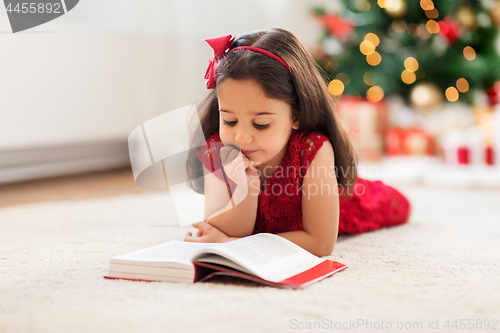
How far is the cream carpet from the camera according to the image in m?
0.58

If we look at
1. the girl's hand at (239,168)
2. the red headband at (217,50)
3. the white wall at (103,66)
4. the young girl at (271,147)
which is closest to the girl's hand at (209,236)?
the young girl at (271,147)

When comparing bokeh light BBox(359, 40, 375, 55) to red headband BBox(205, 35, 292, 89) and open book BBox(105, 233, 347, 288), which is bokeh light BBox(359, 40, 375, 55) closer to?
red headband BBox(205, 35, 292, 89)

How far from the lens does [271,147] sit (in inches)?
35.7

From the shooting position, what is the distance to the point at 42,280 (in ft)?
2.48

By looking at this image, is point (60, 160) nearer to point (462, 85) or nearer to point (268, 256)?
point (268, 256)

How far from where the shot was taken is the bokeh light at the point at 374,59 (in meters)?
2.41

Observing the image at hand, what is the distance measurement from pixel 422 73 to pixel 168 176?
5.48ft

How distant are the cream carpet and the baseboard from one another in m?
0.89

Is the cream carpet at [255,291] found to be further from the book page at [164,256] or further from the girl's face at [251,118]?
the girl's face at [251,118]

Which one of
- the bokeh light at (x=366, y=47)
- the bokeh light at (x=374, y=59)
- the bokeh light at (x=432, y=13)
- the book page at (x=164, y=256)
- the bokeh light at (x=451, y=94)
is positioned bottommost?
the bokeh light at (x=451, y=94)

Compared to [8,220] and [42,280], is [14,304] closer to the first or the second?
[42,280]

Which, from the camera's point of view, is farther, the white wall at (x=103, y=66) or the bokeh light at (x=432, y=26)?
the bokeh light at (x=432, y=26)

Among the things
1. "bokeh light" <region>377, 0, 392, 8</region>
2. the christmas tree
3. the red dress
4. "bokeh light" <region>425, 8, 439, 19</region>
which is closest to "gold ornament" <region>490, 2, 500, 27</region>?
the christmas tree

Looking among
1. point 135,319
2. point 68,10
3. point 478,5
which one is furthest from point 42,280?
point 478,5
